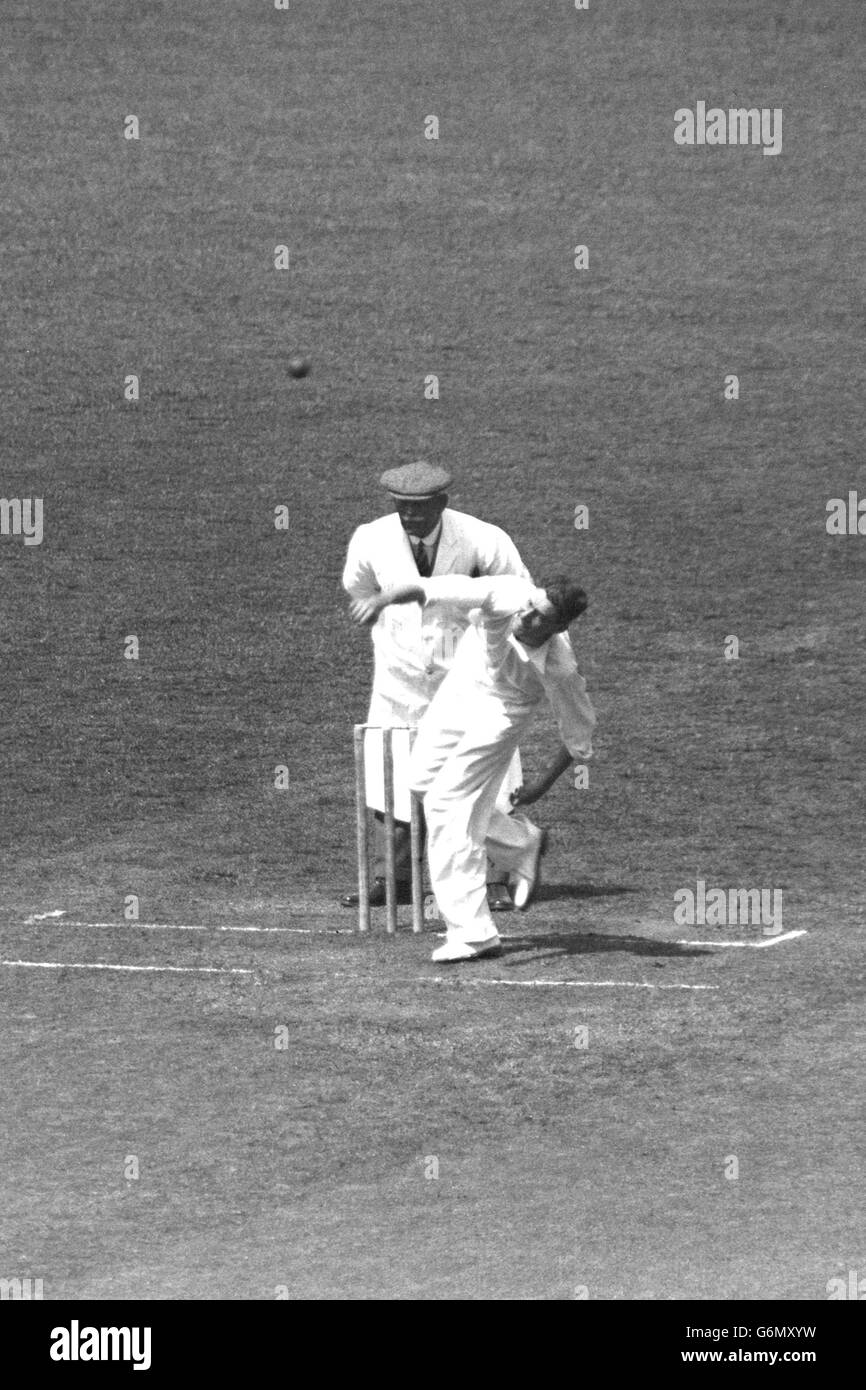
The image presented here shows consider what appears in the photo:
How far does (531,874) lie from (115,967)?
1759mm

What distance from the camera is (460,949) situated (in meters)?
9.05

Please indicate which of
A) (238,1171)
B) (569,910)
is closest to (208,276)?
(569,910)

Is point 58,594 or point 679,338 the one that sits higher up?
point 679,338

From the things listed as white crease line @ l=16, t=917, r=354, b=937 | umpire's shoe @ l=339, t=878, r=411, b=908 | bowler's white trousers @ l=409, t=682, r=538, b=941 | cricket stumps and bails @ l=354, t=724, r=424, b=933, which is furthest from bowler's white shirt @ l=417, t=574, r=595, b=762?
umpire's shoe @ l=339, t=878, r=411, b=908

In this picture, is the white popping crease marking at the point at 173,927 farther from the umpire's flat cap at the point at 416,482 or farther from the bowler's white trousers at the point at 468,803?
the umpire's flat cap at the point at 416,482

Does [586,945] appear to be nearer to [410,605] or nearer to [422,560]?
[422,560]

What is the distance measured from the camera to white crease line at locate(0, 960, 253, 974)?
9.14 m

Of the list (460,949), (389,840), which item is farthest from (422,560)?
(460,949)

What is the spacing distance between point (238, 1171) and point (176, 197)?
1793 centimetres

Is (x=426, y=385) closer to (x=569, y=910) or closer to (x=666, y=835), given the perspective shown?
(x=666, y=835)

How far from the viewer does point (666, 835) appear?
12.4 m

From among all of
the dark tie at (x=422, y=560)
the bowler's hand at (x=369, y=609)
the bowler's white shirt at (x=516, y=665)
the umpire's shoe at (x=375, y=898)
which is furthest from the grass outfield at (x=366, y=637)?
the dark tie at (x=422, y=560)

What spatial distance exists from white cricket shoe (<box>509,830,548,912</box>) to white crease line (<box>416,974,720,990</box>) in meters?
0.63

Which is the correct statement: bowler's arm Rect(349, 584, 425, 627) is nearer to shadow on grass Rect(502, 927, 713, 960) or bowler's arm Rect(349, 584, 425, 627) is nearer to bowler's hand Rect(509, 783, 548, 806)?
bowler's hand Rect(509, 783, 548, 806)
